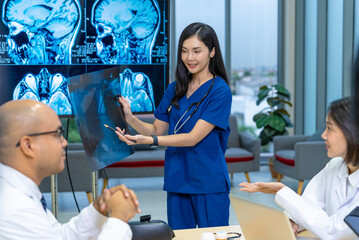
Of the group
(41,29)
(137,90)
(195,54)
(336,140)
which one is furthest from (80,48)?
(336,140)

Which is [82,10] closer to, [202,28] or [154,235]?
[202,28]

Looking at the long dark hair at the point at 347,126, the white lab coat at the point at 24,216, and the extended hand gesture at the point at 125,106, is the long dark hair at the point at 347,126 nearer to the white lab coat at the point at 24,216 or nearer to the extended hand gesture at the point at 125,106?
the white lab coat at the point at 24,216

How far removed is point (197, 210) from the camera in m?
2.62

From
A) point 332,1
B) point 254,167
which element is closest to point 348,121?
point 254,167

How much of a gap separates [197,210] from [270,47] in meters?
5.50

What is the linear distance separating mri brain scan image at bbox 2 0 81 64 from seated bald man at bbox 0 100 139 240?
1664 millimetres

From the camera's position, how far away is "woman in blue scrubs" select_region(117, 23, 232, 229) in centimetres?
261

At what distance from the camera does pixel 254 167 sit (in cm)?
611

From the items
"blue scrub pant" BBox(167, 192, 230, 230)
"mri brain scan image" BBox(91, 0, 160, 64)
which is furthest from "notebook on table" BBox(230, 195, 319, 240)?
"mri brain scan image" BBox(91, 0, 160, 64)

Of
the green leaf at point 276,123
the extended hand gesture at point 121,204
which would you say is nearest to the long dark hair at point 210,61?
the extended hand gesture at point 121,204

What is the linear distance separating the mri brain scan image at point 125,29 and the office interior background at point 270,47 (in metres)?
3.85

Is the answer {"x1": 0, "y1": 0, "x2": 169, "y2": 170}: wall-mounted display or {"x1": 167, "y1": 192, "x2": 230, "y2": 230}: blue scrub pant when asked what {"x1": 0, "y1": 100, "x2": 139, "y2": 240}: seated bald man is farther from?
{"x1": 0, "y1": 0, "x2": 169, "y2": 170}: wall-mounted display

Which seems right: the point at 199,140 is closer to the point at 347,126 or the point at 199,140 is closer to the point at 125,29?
the point at 347,126

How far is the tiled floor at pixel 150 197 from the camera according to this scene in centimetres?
499
